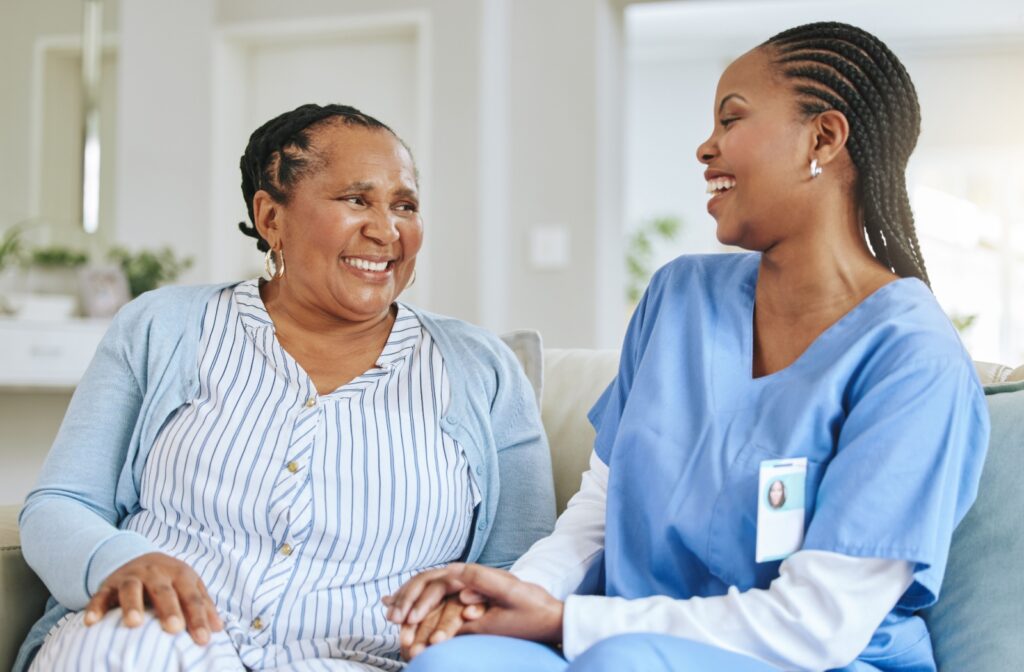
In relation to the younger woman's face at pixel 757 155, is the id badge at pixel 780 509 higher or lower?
lower

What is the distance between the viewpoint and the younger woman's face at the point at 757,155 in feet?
3.70

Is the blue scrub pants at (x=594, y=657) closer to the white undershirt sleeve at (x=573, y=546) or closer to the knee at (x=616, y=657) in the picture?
the knee at (x=616, y=657)

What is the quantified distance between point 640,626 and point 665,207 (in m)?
6.32

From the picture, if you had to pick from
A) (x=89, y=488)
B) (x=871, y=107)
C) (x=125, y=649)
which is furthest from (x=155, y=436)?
(x=871, y=107)

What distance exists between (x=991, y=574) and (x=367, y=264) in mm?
868

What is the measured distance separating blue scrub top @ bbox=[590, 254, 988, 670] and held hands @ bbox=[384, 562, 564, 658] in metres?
0.13

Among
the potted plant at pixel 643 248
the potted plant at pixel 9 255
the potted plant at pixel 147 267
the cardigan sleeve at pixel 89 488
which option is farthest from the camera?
the potted plant at pixel 643 248

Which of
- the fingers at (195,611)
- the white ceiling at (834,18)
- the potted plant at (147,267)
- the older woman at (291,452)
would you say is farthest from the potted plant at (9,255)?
the white ceiling at (834,18)

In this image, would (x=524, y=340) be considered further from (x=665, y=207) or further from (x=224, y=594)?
(x=665, y=207)

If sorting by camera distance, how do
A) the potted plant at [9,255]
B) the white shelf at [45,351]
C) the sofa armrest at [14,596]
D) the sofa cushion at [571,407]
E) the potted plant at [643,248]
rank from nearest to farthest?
1. the sofa armrest at [14,596]
2. the sofa cushion at [571,407]
3. the white shelf at [45,351]
4. the potted plant at [9,255]
5. the potted plant at [643,248]

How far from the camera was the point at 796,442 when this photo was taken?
1.05m

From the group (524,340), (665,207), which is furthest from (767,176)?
(665,207)

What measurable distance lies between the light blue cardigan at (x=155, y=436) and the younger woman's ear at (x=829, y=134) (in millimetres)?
575

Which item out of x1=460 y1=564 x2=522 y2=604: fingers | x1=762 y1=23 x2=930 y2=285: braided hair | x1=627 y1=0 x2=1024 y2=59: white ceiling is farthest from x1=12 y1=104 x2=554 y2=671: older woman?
x1=627 y1=0 x2=1024 y2=59: white ceiling
